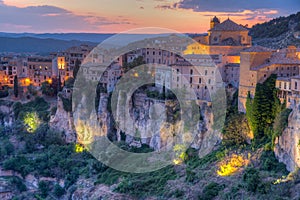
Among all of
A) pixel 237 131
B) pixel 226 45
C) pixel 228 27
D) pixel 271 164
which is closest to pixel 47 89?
pixel 228 27

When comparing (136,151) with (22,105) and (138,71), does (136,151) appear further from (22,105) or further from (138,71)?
(22,105)

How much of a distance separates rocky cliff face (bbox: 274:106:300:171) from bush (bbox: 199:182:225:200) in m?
3.72

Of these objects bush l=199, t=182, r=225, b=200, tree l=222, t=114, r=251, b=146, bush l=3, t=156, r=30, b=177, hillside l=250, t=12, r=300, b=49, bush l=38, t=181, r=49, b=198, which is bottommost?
bush l=38, t=181, r=49, b=198

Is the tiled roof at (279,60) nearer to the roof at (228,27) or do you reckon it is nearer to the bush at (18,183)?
the roof at (228,27)

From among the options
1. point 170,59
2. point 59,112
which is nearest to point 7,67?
point 59,112

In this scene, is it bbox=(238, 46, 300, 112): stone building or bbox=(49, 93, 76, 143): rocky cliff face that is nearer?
bbox=(238, 46, 300, 112): stone building

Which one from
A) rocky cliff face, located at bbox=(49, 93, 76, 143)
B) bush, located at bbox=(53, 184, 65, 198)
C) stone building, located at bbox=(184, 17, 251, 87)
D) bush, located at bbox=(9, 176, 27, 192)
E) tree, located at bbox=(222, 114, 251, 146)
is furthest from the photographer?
rocky cliff face, located at bbox=(49, 93, 76, 143)

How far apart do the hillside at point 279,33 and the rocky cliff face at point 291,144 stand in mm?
23065

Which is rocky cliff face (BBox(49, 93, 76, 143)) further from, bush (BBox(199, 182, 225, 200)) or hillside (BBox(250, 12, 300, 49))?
hillside (BBox(250, 12, 300, 49))

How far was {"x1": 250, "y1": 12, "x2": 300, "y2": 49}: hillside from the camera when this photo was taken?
5284cm

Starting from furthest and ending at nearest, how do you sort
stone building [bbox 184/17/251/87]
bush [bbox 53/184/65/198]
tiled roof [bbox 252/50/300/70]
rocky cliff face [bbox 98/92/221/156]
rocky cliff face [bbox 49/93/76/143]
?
rocky cliff face [bbox 49/93/76/143] < bush [bbox 53/184/65/198] < stone building [bbox 184/17/251/87] < rocky cliff face [bbox 98/92/221/156] < tiled roof [bbox 252/50/300/70]

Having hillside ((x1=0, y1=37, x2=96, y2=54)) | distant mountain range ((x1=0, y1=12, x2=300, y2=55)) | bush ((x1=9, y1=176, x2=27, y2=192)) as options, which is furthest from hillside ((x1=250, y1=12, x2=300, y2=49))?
hillside ((x1=0, y1=37, x2=96, y2=54))

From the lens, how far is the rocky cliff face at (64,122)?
4469 centimetres

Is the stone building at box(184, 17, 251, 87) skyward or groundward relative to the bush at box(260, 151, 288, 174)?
skyward
